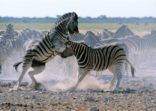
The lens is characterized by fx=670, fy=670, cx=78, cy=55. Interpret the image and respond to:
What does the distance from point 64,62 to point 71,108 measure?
1214cm

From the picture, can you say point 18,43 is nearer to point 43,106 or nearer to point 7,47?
point 7,47

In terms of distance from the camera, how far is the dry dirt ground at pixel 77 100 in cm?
1189

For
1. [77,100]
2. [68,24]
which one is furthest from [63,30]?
[77,100]

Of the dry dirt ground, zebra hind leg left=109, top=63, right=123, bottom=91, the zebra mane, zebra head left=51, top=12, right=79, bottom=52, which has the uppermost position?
the zebra mane

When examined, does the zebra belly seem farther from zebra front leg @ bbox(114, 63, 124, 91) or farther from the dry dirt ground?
zebra front leg @ bbox(114, 63, 124, 91)

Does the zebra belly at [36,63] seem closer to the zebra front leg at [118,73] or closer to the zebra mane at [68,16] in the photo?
the zebra mane at [68,16]

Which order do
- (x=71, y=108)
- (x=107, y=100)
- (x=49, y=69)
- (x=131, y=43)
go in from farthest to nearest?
(x=131, y=43) < (x=49, y=69) < (x=107, y=100) < (x=71, y=108)

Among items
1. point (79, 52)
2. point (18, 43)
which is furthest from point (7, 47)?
point (79, 52)

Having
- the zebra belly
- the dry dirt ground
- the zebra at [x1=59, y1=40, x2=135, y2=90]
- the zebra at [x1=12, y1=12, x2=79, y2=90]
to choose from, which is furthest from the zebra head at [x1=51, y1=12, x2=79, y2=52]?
the dry dirt ground

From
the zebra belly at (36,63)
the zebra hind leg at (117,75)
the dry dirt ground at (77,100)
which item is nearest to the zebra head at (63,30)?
the zebra belly at (36,63)

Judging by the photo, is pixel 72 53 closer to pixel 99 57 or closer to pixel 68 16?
pixel 99 57

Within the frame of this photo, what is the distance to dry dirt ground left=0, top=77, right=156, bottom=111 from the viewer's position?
11.9 meters

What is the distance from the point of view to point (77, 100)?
43.5 feet

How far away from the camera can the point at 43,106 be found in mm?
12109
